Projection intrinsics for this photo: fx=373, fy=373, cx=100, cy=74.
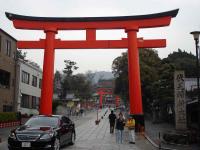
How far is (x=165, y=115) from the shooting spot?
44.1 meters

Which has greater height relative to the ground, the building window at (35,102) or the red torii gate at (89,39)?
the red torii gate at (89,39)

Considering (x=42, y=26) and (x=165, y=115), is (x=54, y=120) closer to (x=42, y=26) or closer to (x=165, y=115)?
(x=42, y=26)

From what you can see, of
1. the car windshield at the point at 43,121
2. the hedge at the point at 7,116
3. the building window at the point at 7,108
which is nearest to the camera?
the car windshield at the point at 43,121

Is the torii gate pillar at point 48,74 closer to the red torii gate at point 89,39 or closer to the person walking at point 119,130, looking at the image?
the red torii gate at point 89,39

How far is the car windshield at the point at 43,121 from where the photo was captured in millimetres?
16844

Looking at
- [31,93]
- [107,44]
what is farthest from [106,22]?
[31,93]

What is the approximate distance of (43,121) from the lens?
56.2 feet

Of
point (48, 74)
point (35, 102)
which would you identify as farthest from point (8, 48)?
point (35, 102)

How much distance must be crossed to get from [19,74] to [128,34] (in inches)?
703

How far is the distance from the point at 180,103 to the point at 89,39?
11489 mm

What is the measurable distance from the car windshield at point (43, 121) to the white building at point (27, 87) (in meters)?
26.7

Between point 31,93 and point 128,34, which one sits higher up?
point 128,34

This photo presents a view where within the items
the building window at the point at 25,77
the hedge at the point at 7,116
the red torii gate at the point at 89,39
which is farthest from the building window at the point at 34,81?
the red torii gate at the point at 89,39

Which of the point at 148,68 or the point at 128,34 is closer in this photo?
Result: the point at 128,34
